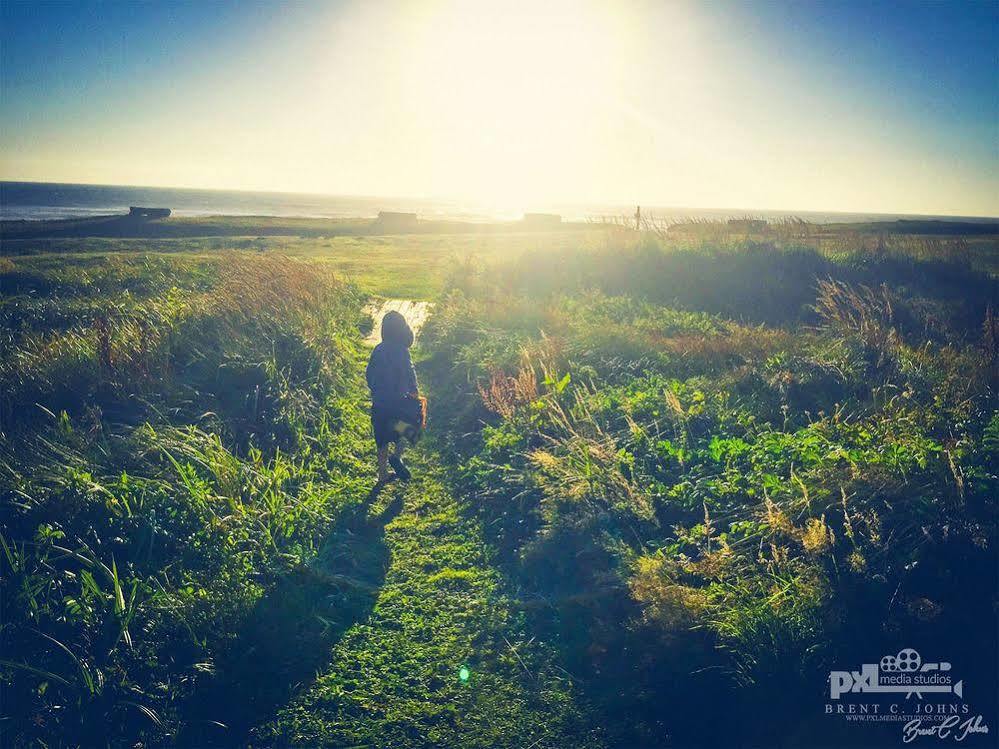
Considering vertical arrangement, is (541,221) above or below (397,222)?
above

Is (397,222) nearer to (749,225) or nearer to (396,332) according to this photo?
(749,225)

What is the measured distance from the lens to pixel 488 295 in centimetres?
1628

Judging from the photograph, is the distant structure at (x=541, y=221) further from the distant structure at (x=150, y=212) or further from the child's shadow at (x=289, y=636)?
the child's shadow at (x=289, y=636)

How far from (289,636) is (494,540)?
2303 millimetres

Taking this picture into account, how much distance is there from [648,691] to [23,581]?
15.7ft

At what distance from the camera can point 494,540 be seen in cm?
608

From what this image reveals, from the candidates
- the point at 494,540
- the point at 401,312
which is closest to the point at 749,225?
the point at 401,312

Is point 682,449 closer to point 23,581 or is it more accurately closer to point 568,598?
point 568,598

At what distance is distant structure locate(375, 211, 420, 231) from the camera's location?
66.7 meters

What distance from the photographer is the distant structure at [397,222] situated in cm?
6669

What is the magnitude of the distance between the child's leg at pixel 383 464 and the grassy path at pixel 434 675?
1.60 meters

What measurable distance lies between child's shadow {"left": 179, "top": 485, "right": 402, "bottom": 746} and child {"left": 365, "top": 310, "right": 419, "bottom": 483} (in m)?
1.38
